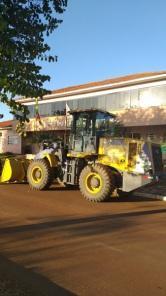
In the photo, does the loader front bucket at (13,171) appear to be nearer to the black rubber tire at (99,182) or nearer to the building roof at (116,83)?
the black rubber tire at (99,182)

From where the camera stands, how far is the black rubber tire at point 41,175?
1761cm

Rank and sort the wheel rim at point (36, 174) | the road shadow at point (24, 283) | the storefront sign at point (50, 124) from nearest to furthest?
the road shadow at point (24, 283) → the wheel rim at point (36, 174) → the storefront sign at point (50, 124)

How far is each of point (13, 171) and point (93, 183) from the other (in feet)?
15.6

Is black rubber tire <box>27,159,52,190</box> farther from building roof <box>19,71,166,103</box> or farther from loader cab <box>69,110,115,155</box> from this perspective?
building roof <box>19,71,166,103</box>

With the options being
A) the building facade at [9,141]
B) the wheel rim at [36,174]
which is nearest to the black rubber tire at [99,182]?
the wheel rim at [36,174]

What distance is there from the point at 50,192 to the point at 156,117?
14.2 m

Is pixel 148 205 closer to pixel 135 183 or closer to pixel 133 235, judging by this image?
pixel 135 183

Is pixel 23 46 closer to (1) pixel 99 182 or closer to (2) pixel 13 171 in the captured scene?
(1) pixel 99 182

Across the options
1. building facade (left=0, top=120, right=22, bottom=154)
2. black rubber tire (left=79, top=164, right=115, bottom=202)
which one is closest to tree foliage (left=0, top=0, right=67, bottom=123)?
black rubber tire (left=79, top=164, right=115, bottom=202)

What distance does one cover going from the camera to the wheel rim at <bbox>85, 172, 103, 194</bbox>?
15.6 m

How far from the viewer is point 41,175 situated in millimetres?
17844

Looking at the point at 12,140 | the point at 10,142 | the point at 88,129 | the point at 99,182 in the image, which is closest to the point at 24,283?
the point at 99,182

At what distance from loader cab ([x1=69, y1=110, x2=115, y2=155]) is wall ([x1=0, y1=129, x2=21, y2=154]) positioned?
2462cm

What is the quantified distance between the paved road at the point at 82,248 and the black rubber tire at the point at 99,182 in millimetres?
845
